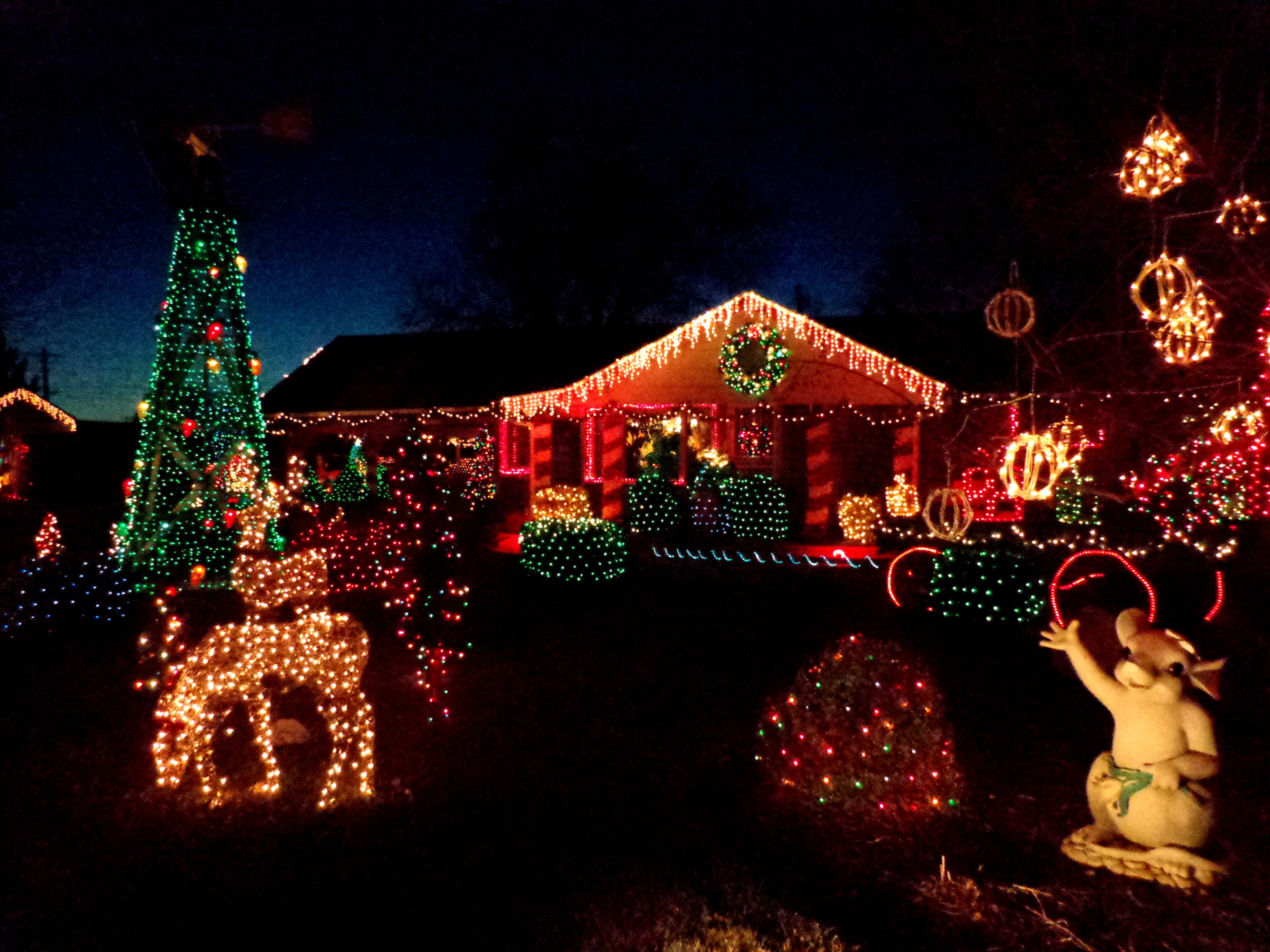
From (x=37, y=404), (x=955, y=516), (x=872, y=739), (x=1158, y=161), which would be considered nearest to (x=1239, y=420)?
(x=1158, y=161)

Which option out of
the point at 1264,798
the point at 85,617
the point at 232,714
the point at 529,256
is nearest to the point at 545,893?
the point at 232,714

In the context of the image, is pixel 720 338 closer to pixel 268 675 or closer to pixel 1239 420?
pixel 1239 420

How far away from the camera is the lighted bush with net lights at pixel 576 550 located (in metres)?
11.1

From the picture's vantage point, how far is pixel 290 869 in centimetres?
436

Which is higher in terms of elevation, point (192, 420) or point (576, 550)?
point (192, 420)

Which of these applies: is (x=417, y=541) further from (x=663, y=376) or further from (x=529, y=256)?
(x=529, y=256)

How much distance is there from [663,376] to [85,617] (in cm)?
891

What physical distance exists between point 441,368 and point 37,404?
11.2m

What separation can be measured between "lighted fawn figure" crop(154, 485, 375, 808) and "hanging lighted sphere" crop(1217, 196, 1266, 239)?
546 cm

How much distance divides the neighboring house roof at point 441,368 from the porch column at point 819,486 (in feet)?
20.3

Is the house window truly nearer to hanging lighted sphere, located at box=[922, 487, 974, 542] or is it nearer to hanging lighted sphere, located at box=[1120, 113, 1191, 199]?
hanging lighted sphere, located at box=[922, 487, 974, 542]

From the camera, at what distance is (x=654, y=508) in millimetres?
14781

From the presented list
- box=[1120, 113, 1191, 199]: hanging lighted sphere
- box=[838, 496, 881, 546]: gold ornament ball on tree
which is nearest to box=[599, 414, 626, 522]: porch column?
box=[838, 496, 881, 546]: gold ornament ball on tree

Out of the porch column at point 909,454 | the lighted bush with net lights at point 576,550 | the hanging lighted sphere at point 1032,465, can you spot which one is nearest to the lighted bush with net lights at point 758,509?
the porch column at point 909,454
